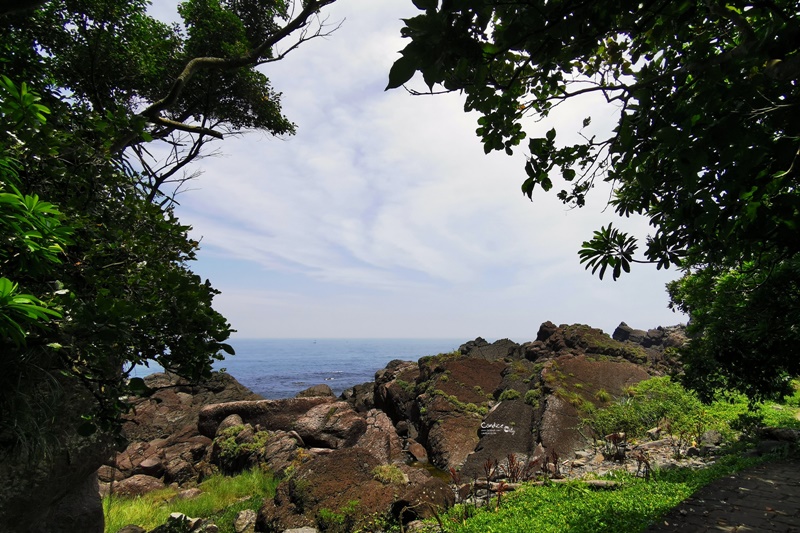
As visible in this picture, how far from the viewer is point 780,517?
17.5 ft

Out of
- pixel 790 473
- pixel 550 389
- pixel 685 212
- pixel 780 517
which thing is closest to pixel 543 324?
pixel 550 389

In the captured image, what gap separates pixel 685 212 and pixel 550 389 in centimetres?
1458

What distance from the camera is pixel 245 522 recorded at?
873 centimetres

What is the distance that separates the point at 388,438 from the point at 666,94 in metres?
15.6

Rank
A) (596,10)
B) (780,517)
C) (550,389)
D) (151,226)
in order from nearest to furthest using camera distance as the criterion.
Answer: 1. (596,10)
2. (151,226)
3. (780,517)
4. (550,389)

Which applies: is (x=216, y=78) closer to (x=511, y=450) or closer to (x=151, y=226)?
(x=151, y=226)

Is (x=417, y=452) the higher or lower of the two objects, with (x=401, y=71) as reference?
lower

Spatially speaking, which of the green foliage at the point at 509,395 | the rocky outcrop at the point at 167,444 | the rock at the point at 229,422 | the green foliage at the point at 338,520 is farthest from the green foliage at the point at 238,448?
the green foliage at the point at 509,395

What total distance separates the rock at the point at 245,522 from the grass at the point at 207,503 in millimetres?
149

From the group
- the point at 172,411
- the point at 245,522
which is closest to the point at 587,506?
the point at 245,522

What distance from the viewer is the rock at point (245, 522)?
8547 mm

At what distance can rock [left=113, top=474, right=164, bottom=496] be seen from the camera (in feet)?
41.8

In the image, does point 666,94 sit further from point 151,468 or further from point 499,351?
point 499,351

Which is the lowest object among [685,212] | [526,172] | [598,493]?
[598,493]
